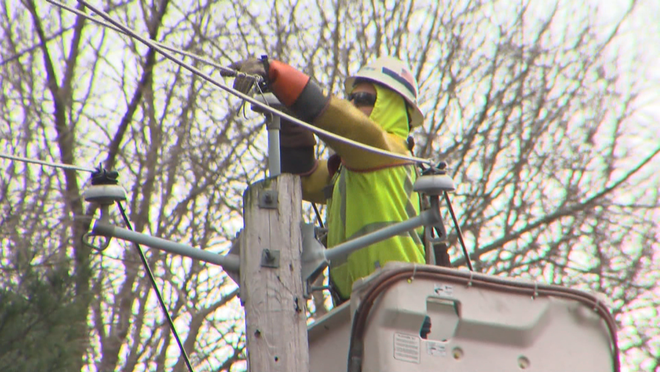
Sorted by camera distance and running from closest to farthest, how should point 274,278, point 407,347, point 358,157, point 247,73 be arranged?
1. point 407,347
2. point 274,278
3. point 247,73
4. point 358,157

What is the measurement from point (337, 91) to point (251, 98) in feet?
23.7

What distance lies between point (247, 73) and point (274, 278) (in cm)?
110

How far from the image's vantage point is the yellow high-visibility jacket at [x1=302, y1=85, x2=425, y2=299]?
5754mm

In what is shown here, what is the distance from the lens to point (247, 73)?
17.8ft

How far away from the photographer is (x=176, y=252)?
17.1ft

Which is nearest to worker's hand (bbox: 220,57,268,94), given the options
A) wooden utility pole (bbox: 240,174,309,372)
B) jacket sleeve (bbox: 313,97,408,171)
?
jacket sleeve (bbox: 313,97,408,171)

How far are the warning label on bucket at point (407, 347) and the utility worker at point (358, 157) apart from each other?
1.14m

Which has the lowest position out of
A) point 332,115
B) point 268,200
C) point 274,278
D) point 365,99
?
point 274,278

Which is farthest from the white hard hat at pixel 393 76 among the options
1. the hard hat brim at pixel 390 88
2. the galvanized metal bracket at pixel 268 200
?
the galvanized metal bracket at pixel 268 200

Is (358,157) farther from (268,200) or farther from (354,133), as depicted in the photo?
(268,200)

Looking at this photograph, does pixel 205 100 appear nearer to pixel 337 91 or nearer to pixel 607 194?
pixel 337 91

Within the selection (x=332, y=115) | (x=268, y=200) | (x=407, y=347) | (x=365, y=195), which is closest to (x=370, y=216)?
(x=365, y=195)

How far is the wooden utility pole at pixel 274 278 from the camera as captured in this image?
4.77 meters

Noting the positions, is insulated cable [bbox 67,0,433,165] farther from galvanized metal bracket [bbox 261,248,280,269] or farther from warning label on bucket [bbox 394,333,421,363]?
warning label on bucket [bbox 394,333,421,363]
